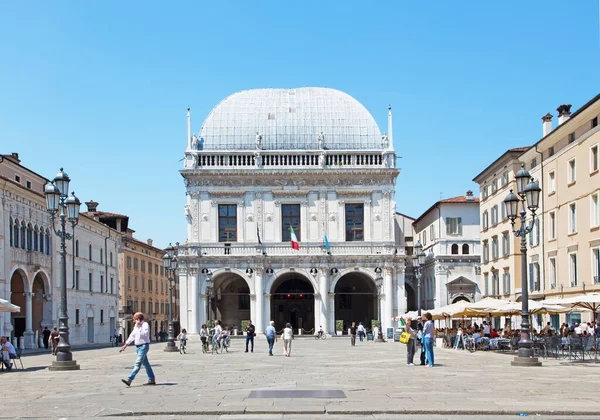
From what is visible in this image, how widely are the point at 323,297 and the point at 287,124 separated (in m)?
15.7

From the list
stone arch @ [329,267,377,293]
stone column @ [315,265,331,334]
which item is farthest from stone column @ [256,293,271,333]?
stone arch @ [329,267,377,293]

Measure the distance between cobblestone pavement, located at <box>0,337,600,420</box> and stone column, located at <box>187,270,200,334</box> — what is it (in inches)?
1709

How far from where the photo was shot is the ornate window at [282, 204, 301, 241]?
75312 millimetres

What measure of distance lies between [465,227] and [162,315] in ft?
141

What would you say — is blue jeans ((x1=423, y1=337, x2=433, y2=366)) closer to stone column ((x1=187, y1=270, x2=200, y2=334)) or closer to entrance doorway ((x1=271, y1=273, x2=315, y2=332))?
stone column ((x1=187, y1=270, x2=200, y2=334))

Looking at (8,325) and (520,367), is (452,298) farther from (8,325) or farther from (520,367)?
(520,367)

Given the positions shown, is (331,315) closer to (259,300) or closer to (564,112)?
(259,300)

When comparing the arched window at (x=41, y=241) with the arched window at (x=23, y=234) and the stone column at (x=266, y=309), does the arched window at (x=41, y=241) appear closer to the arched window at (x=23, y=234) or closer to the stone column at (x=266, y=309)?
the arched window at (x=23, y=234)

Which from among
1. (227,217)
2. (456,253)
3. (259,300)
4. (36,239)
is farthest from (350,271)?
(36,239)

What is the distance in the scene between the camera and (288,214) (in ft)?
247

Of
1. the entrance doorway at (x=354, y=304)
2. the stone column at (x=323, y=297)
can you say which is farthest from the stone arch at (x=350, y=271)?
the entrance doorway at (x=354, y=304)

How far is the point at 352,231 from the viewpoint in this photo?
75.6m

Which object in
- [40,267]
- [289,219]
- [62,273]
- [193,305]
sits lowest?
[193,305]

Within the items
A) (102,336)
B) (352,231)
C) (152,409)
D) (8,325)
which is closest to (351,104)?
(352,231)
